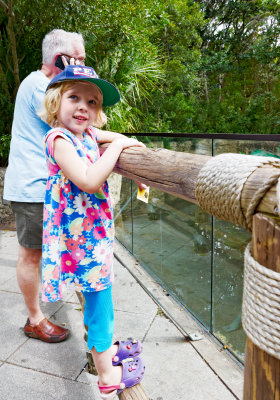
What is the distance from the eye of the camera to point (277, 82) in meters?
15.5

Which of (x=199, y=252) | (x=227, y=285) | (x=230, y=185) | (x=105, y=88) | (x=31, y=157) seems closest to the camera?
(x=230, y=185)

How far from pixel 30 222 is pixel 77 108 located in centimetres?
89

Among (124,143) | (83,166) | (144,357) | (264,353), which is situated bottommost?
(144,357)

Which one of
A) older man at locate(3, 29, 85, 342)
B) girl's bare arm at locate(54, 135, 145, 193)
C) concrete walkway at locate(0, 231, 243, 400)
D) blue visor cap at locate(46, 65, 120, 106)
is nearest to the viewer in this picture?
girl's bare arm at locate(54, 135, 145, 193)

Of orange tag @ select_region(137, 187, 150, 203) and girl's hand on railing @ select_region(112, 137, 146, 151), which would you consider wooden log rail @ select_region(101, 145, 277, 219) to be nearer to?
girl's hand on railing @ select_region(112, 137, 146, 151)

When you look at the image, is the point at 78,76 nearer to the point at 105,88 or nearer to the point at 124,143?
the point at 105,88

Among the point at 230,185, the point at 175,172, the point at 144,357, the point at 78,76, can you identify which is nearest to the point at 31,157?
the point at 78,76

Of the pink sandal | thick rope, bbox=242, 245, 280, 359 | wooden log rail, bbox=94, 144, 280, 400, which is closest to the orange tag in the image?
wooden log rail, bbox=94, 144, 280, 400

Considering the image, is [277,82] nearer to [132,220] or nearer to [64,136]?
[132,220]

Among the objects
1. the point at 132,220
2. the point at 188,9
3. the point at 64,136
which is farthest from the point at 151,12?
the point at 188,9

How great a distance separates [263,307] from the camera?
60 centimetres

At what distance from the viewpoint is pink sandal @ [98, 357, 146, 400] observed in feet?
4.94

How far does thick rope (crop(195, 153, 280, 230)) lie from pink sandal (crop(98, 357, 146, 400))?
1091 millimetres

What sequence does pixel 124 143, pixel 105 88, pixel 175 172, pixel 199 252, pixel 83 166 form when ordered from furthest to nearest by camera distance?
pixel 199 252
pixel 105 88
pixel 124 143
pixel 83 166
pixel 175 172
